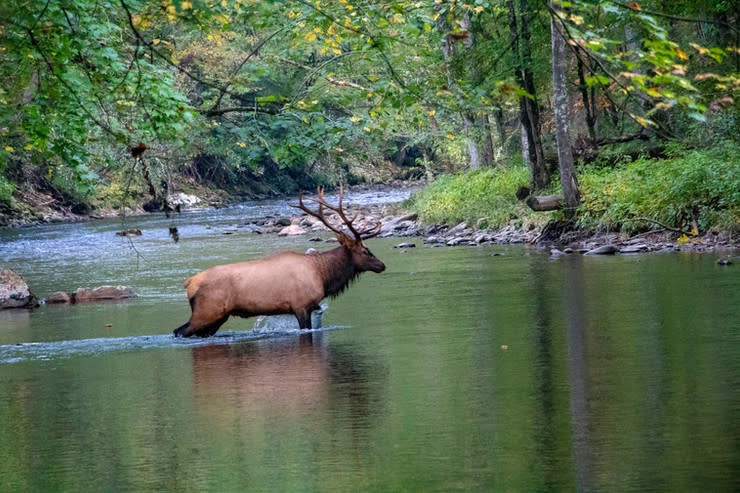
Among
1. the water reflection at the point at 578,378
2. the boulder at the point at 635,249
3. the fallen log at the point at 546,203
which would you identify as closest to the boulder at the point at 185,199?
the fallen log at the point at 546,203

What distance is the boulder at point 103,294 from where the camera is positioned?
18.8m

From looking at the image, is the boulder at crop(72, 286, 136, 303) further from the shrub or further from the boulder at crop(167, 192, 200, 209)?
the boulder at crop(167, 192, 200, 209)

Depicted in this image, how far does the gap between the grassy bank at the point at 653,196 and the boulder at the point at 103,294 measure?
32.3 ft

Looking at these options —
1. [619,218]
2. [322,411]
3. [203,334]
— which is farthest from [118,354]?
[619,218]

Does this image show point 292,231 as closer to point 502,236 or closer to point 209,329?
point 502,236

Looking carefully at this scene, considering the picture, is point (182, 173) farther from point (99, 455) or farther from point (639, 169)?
point (99, 455)

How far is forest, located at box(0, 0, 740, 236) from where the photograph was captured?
770 cm

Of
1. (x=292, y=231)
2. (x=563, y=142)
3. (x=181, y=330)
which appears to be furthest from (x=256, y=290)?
(x=292, y=231)

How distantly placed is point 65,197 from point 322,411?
40.4 meters

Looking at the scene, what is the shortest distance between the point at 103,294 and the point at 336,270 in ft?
21.5

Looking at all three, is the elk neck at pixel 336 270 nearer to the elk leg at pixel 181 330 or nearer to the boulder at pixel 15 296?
the elk leg at pixel 181 330

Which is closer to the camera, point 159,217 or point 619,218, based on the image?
point 619,218

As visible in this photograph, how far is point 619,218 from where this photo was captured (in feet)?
75.2

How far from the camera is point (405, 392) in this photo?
29.8ft
